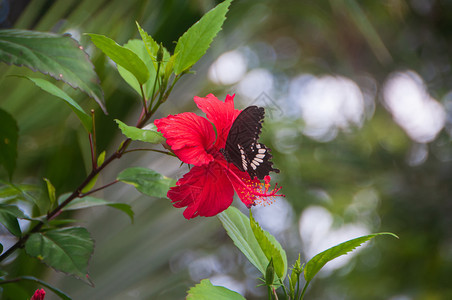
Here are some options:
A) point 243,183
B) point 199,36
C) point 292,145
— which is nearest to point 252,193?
point 243,183

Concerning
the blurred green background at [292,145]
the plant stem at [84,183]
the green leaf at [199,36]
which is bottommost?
the blurred green background at [292,145]

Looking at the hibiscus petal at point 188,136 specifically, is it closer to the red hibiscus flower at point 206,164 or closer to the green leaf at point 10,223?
the red hibiscus flower at point 206,164

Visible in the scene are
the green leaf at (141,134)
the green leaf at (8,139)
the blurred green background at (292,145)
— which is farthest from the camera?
the blurred green background at (292,145)

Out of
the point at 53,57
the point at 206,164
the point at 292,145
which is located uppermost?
the point at 53,57

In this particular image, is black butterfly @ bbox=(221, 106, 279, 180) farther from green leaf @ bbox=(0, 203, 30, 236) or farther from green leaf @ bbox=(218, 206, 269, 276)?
green leaf @ bbox=(0, 203, 30, 236)

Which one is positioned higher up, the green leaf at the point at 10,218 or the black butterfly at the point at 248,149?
the green leaf at the point at 10,218

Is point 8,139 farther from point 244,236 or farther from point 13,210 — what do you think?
point 244,236

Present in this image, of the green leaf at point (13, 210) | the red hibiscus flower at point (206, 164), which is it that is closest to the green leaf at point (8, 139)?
the green leaf at point (13, 210)
